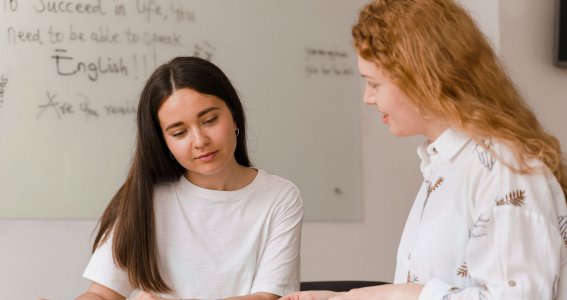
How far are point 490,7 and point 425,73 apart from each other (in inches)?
89.4

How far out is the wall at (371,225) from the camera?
3197mm

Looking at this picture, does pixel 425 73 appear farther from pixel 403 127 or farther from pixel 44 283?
pixel 44 283

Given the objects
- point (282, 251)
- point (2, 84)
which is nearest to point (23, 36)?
point (2, 84)

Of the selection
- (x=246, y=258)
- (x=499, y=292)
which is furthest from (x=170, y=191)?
(x=499, y=292)

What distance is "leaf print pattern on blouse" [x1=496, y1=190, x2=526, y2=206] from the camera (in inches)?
50.0

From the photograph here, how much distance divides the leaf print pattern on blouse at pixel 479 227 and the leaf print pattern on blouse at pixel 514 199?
0.11 ft

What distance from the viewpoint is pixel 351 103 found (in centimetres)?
365

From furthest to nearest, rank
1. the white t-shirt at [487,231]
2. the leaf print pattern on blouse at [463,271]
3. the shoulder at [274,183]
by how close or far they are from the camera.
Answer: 1. the shoulder at [274,183]
2. the leaf print pattern on blouse at [463,271]
3. the white t-shirt at [487,231]

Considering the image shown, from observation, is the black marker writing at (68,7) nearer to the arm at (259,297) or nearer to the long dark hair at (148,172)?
the long dark hair at (148,172)

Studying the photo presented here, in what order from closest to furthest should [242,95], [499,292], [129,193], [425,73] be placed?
[499,292]
[425,73]
[129,193]
[242,95]

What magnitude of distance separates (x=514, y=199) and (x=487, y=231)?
0.20ft

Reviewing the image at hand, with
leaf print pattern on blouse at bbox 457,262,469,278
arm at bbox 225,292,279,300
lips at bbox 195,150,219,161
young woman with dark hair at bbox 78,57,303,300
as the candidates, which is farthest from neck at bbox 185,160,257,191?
leaf print pattern on blouse at bbox 457,262,469,278

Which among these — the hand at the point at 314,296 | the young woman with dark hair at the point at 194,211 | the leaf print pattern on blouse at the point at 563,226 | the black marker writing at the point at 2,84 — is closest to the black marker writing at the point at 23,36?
the black marker writing at the point at 2,84

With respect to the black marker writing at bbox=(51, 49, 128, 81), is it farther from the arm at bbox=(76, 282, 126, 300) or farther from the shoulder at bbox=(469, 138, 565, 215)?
the shoulder at bbox=(469, 138, 565, 215)
